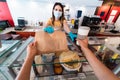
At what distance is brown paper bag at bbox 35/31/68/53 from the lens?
0.61 metres

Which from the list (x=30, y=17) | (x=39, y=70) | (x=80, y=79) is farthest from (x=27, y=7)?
(x=80, y=79)

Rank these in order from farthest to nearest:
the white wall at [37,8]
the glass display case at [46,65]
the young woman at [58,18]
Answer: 1. the white wall at [37,8]
2. the young woman at [58,18]
3. the glass display case at [46,65]

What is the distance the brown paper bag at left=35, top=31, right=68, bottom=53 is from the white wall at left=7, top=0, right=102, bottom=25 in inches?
84.6

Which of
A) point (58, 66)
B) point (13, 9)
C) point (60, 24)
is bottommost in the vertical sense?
point (58, 66)

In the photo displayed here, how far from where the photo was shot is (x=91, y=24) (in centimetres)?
277

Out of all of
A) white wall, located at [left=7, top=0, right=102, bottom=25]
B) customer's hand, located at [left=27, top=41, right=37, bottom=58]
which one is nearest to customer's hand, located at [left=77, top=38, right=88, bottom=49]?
customer's hand, located at [left=27, top=41, right=37, bottom=58]

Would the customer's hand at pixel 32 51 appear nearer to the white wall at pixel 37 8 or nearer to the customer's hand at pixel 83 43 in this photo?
the customer's hand at pixel 83 43

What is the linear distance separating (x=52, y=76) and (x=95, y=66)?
490 mm

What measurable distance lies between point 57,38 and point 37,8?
2614 mm

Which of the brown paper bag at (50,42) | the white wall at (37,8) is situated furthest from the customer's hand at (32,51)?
the white wall at (37,8)

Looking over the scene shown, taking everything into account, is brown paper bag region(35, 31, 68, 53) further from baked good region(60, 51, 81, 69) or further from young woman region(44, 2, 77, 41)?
young woman region(44, 2, 77, 41)

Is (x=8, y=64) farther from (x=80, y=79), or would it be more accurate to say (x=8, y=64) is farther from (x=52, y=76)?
(x=80, y=79)

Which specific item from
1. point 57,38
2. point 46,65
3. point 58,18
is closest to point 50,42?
point 57,38

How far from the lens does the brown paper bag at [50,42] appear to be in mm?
610
